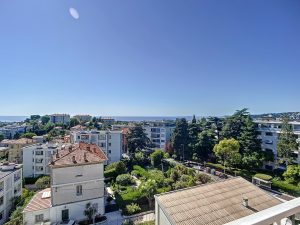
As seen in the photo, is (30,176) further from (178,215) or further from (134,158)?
(178,215)

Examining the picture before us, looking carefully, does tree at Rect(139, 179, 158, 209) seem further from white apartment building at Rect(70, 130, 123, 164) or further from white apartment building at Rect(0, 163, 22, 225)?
white apartment building at Rect(70, 130, 123, 164)

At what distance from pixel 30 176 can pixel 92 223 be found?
836 inches

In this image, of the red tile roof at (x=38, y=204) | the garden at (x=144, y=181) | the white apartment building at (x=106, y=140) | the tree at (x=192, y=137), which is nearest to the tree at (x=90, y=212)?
the garden at (x=144, y=181)

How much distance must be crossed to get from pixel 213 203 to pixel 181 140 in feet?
91.9

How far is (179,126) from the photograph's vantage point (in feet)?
136

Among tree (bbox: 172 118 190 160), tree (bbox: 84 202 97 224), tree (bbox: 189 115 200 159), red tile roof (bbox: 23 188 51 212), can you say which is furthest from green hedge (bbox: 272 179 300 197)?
red tile roof (bbox: 23 188 51 212)

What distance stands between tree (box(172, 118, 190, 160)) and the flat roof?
2478cm

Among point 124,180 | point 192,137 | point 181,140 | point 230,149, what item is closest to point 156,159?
point 181,140

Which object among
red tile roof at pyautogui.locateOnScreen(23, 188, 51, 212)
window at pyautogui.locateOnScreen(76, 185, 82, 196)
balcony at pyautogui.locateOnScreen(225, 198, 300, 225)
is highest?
balcony at pyautogui.locateOnScreen(225, 198, 300, 225)

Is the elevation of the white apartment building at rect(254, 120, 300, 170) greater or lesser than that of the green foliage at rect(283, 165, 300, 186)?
greater

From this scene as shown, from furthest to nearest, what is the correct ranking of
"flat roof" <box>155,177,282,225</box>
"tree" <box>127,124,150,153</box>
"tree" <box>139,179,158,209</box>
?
"tree" <box>127,124,150,153</box> < "tree" <box>139,179,158,209</box> < "flat roof" <box>155,177,282,225</box>

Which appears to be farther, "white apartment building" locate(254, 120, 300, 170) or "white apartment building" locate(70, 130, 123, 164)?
"white apartment building" locate(70, 130, 123, 164)

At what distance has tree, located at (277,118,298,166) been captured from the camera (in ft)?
96.8

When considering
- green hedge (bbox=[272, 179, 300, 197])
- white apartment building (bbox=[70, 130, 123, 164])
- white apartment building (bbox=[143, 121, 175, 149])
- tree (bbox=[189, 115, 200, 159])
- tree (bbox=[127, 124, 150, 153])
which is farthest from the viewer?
white apartment building (bbox=[143, 121, 175, 149])
